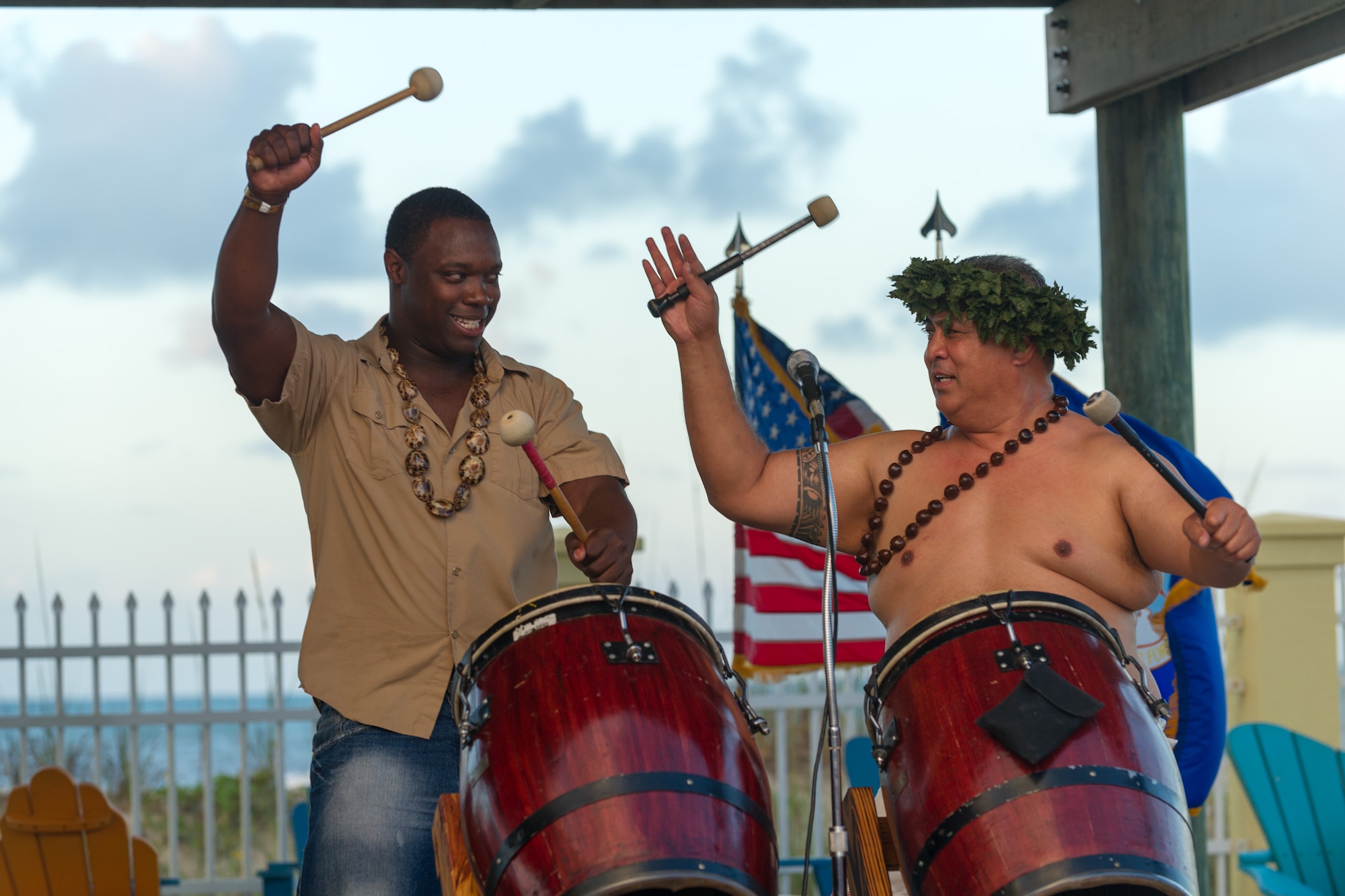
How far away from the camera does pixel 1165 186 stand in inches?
195

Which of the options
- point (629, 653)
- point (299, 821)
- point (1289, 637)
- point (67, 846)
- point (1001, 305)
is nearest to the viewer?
point (629, 653)

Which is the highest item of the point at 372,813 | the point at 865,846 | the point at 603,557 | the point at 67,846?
the point at 603,557

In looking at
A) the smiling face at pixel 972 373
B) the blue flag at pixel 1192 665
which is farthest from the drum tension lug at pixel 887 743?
the blue flag at pixel 1192 665

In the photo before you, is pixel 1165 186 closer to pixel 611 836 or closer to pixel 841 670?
pixel 841 670

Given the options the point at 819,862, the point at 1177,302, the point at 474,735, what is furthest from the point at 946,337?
the point at 819,862

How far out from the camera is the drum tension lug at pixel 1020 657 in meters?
2.55

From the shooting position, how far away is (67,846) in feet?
16.6

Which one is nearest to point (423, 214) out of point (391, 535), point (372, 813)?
point (391, 535)

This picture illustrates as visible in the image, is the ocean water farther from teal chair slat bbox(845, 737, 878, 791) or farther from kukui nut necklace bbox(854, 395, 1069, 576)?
kukui nut necklace bbox(854, 395, 1069, 576)

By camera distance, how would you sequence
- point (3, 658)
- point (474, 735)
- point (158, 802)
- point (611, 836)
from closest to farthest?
point (611, 836)
point (474, 735)
point (3, 658)
point (158, 802)

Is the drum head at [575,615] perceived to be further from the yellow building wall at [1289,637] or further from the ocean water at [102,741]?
the yellow building wall at [1289,637]

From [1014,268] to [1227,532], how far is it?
85 cm

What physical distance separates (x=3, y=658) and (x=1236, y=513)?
5.35 m

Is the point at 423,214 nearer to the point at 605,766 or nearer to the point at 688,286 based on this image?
the point at 688,286
